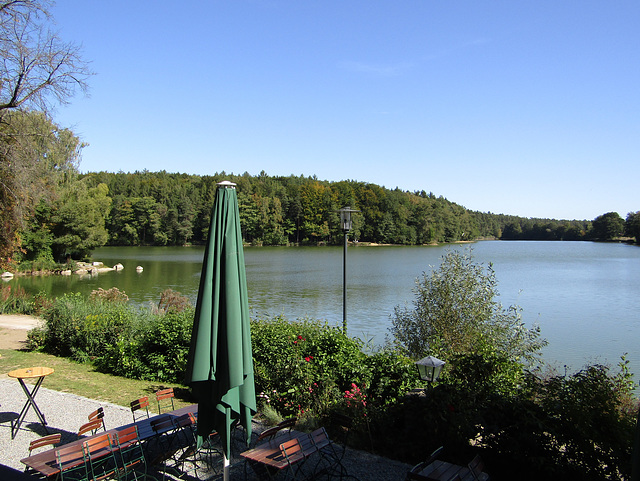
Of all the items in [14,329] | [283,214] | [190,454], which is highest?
[283,214]

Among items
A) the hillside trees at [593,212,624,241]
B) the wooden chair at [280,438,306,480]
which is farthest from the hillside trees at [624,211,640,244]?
the wooden chair at [280,438,306,480]

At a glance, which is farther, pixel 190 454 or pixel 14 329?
pixel 14 329

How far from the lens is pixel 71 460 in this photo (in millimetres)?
4090

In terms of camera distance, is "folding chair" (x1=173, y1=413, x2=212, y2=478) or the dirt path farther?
the dirt path

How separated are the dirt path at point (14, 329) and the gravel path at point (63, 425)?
3.82 metres

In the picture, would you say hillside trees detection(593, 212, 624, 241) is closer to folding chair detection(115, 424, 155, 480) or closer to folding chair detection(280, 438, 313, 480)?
folding chair detection(280, 438, 313, 480)

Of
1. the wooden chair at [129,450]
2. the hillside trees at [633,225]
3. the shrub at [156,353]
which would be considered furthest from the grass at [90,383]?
the hillside trees at [633,225]

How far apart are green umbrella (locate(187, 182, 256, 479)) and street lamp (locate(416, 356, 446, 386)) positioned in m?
2.14

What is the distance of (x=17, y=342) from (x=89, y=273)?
1103 inches

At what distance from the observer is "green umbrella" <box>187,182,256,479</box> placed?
11.8 ft

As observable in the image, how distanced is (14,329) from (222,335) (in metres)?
12.8

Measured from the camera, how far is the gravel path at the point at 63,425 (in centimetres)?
465

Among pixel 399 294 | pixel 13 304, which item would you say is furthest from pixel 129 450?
pixel 399 294

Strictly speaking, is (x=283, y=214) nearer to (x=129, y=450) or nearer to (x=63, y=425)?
(x=63, y=425)
